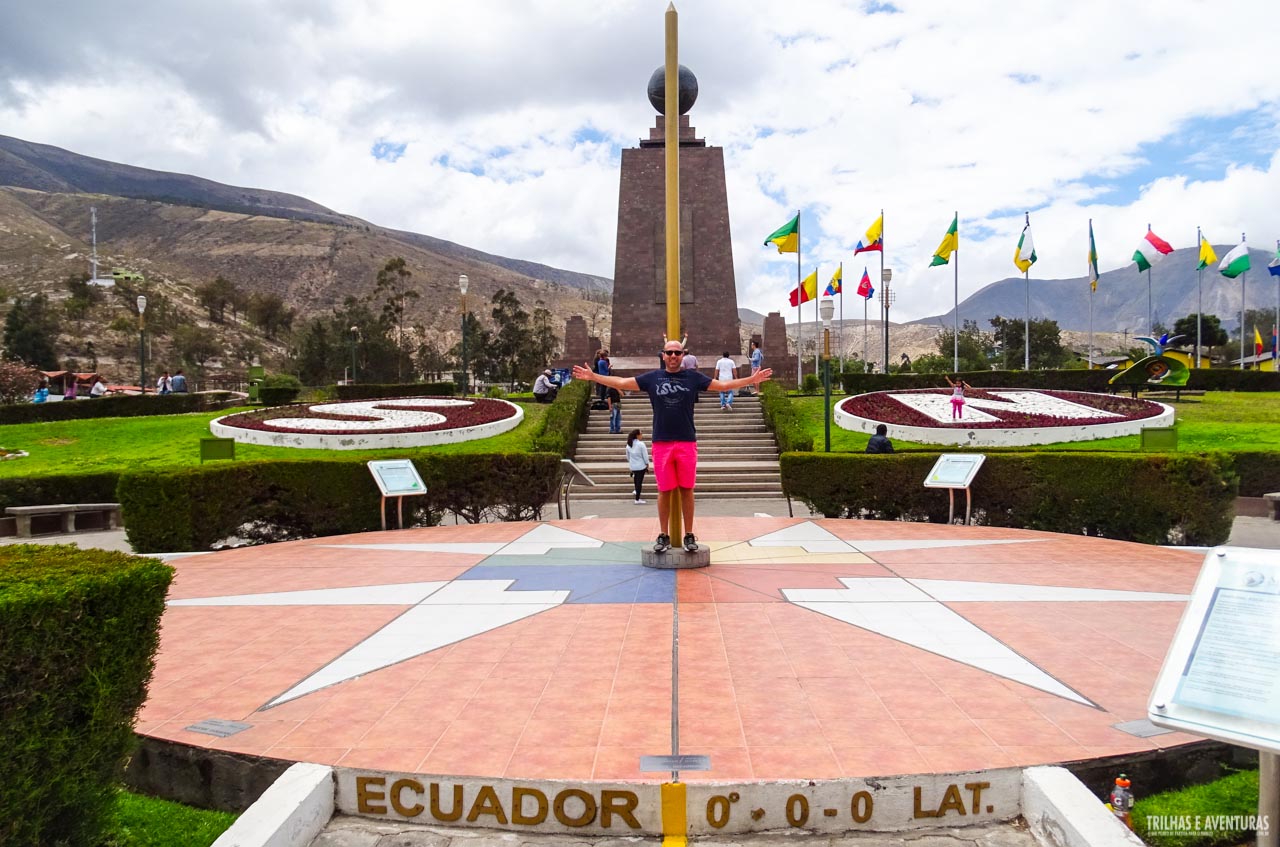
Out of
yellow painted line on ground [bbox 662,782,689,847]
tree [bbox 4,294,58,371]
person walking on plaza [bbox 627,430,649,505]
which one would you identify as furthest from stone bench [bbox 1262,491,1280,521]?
tree [bbox 4,294,58,371]

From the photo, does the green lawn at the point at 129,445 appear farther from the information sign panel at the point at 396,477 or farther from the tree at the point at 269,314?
the tree at the point at 269,314

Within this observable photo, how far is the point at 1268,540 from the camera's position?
34.5 feet

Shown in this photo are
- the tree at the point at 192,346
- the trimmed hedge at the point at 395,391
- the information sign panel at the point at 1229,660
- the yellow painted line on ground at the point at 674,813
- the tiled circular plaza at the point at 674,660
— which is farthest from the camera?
the tree at the point at 192,346

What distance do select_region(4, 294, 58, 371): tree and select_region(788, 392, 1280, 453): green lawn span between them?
2180 inches

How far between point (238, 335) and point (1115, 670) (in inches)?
3579

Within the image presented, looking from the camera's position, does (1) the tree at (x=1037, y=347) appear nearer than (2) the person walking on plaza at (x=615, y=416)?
No

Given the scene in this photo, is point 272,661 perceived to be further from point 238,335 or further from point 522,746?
point 238,335

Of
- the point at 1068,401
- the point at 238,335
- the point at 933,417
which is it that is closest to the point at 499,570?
the point at 933,417

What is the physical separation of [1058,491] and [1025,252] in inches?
1061

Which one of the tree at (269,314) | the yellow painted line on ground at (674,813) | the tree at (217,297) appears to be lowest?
the yellow painted line on ground at (674,813)

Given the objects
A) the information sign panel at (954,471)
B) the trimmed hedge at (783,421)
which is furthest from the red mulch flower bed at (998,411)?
the information sign panel at (954,471)

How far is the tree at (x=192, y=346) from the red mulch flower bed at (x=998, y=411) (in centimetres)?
5781

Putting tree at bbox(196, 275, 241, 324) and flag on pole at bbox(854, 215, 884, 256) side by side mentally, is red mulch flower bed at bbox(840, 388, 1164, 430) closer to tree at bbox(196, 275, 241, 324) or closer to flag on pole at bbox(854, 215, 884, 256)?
flag on pole at bbox(854, 215, 884, 256)

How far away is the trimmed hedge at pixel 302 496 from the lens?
9570mm
